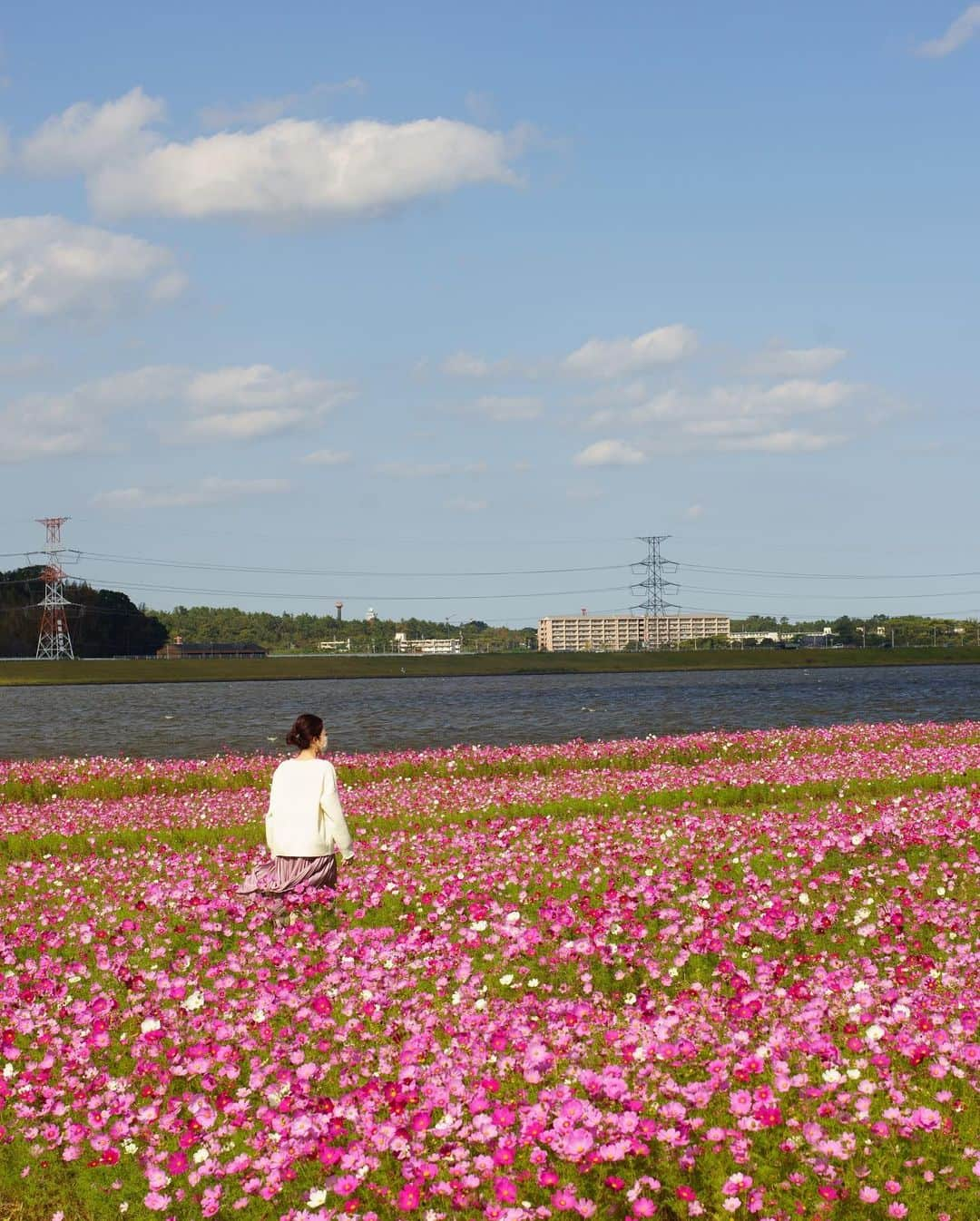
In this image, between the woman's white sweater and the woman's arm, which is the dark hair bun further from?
the woman's arm

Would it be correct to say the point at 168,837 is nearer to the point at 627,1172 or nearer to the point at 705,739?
the point at 627,1172

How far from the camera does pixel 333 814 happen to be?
494 inches

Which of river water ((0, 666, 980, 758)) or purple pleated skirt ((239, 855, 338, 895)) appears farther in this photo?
river water ((0, 666, 980, 758))

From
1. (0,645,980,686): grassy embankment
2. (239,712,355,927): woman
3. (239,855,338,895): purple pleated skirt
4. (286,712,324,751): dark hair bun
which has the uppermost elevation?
(286,712,324,751): dark hair bun

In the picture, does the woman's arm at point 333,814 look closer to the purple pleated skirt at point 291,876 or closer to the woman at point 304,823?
the woman at point 304,823

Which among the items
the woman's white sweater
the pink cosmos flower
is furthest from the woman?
the pink cosmos flower

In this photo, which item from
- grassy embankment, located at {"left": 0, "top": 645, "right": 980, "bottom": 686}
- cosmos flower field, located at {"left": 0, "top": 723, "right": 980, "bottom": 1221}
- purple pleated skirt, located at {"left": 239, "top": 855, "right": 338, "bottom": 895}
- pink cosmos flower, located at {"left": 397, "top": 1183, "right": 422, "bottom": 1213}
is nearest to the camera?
pink cosmos flower, located at {"left": 397, "top": 1183, "right": 422, "bottom": 1213}

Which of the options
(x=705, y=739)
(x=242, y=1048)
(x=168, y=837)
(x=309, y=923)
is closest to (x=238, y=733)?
(x=705, y=739)

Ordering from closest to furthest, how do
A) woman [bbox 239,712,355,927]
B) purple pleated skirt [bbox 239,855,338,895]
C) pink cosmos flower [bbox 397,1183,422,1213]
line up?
pink cosmos flower [bbox 397,1183,422,1213] → woman [bbox 239,712,355,927] → purple pleated skirt [bbox 239,855,338,895]

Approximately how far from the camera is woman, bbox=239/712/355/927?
12570mm

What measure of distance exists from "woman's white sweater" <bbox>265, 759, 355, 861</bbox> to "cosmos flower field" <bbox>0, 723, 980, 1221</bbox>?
0.64m

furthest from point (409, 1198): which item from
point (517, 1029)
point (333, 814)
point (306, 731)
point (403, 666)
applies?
point (403, 666)

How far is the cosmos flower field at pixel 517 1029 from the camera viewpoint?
6344 millimetres

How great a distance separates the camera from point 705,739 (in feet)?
117
